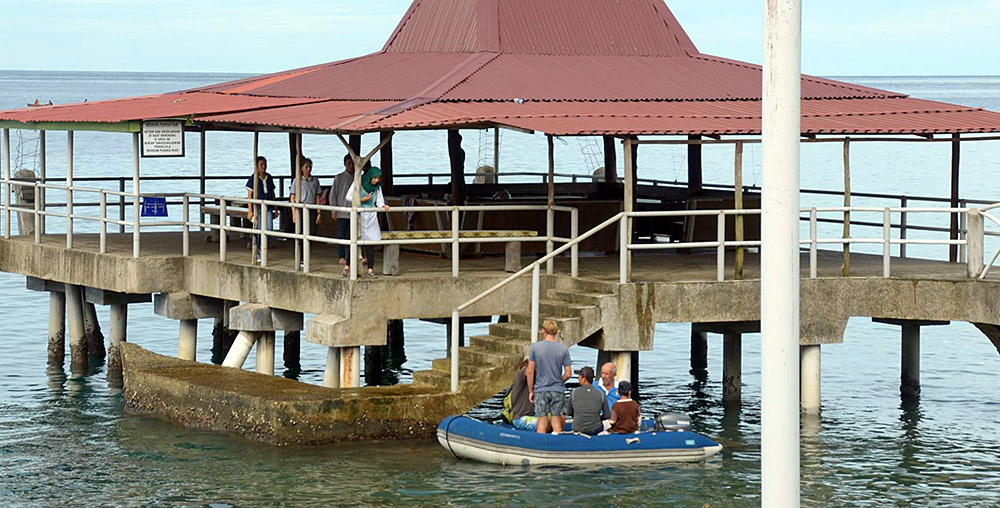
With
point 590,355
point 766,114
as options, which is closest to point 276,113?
point 590,355

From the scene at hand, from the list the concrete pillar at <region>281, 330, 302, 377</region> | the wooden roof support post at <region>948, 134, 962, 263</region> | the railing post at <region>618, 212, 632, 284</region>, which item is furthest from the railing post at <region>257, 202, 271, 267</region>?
the wooden roof support post at <region>948, 134, 962, 263</region>

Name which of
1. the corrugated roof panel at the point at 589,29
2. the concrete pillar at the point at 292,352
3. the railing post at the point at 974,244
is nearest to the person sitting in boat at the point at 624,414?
the railing post at the point at 974,244

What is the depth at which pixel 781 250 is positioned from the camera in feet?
32.8

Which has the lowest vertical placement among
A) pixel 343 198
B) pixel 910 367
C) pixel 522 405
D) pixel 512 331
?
pixel 910 367

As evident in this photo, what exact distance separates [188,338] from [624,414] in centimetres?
880

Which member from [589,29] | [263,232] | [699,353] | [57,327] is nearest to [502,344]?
[263,232]

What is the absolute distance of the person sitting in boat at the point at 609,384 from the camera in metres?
19.8

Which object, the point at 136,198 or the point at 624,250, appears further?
the point at 136,198

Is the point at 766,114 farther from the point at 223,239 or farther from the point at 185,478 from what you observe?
the point at 223,239

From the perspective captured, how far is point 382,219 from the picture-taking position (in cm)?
2617

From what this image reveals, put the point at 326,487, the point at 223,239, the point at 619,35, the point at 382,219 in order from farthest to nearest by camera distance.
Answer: the point at 619,35 → the point at 382,219 → the point at 223,239 → the point at 326,487

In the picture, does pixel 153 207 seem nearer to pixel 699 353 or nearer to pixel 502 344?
pixel 502 344

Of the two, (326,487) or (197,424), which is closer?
(326,487)

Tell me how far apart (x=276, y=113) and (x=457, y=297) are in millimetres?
4676
